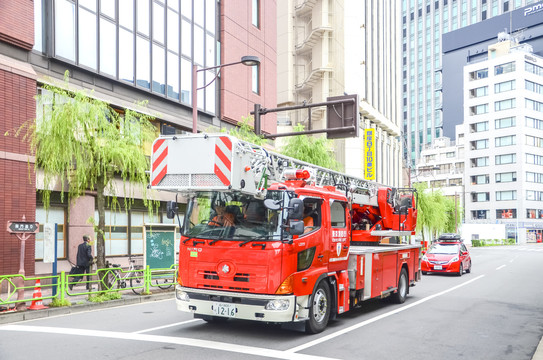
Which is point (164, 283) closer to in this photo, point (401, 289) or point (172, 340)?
point (401, 289)

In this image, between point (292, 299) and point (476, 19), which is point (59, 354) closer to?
point (292, 299)

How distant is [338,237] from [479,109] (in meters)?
102

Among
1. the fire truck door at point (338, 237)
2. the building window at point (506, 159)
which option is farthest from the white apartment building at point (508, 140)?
the fire truck door at point (338, 237)

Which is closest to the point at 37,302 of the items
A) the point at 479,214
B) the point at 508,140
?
the point at 508,140

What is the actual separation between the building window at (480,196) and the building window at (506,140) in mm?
9703

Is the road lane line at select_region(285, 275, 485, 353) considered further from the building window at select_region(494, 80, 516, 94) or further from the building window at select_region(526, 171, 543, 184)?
the building window at select_region(494, 80, 516, 94)

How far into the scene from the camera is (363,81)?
5631 centimetres

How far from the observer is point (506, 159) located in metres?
98.7

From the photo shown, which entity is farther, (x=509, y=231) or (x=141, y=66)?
(x=509, y=231)

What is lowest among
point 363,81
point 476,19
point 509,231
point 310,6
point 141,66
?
point 509,231

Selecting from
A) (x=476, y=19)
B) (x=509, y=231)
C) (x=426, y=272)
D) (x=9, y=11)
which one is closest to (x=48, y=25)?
(x=9, y=11)

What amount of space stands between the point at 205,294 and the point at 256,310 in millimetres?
981

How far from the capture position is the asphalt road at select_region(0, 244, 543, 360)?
316 inches

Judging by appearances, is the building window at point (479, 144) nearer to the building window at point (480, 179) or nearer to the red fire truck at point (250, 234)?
the building window at point (480, 179)
